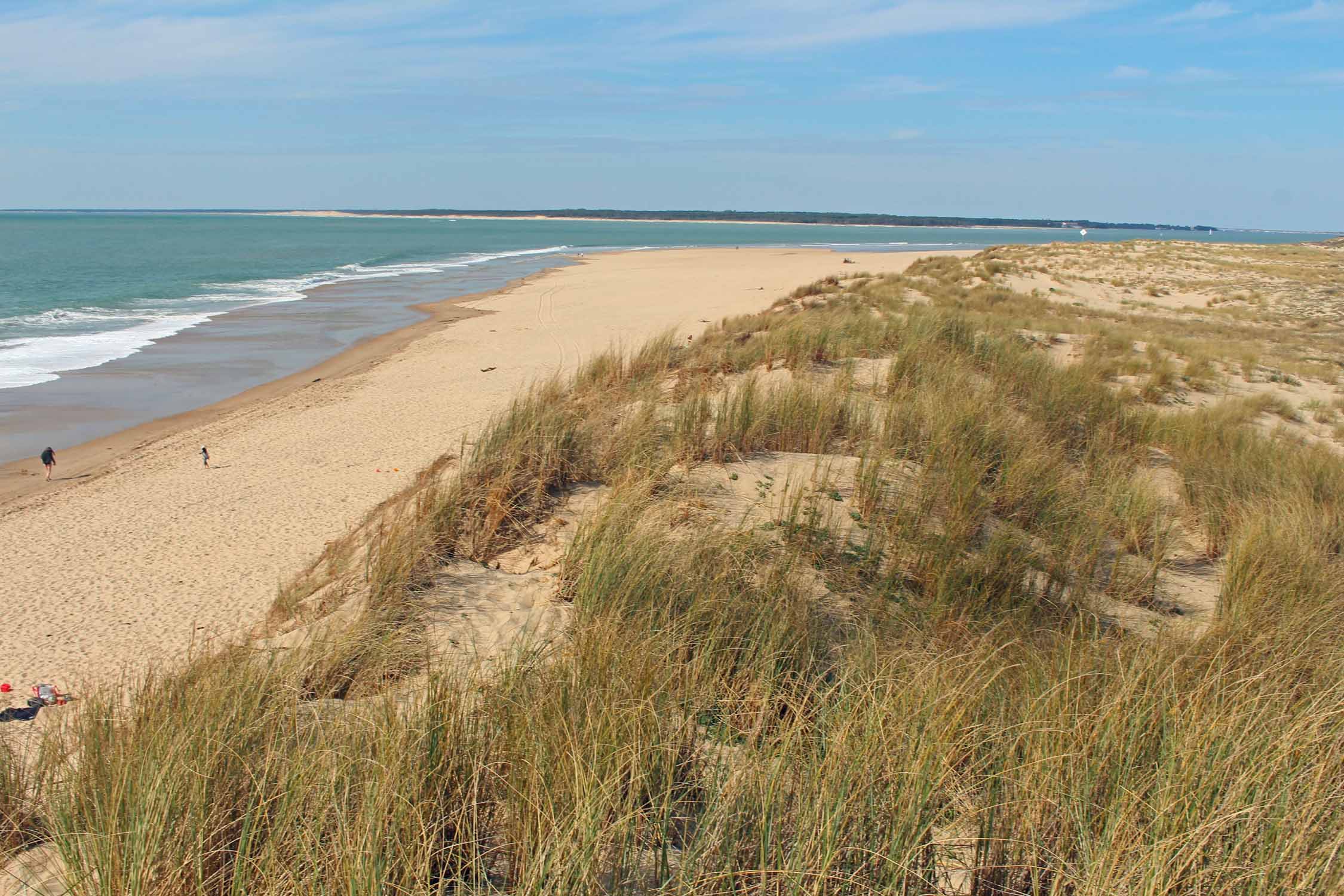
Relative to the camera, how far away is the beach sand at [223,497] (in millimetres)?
6502

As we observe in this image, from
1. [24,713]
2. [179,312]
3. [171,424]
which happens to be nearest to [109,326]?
[179,312]

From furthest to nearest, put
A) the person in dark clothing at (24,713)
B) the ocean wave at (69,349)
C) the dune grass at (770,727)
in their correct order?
the ocean wave at (69,349)
the person in dark clothing at (24,713)
the dune grass at (770,727)

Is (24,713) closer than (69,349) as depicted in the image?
Yes

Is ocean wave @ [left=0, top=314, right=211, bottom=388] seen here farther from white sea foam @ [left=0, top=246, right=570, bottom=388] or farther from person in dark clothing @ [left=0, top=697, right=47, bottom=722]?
person in dark clothing @ [left=0, top=697, right=47, bottom=722]

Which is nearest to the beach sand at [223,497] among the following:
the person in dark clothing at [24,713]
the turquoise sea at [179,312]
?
the person in dark clothing at [24,713]

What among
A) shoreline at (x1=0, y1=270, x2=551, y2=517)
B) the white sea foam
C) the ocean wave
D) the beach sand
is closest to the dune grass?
the beach sand

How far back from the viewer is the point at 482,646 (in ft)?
13.9

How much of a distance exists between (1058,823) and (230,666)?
10.7 ft

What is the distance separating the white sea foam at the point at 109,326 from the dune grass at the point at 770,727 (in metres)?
18.1

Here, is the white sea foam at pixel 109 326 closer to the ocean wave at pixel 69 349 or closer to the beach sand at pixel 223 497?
the ocean wave at pixel 69 349

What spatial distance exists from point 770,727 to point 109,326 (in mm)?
29372

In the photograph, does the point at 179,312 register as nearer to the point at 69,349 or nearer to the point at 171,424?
the point at 69,349

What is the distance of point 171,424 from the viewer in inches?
555

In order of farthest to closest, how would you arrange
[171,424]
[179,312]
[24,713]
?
[179,312], [171,424], [24,713]
